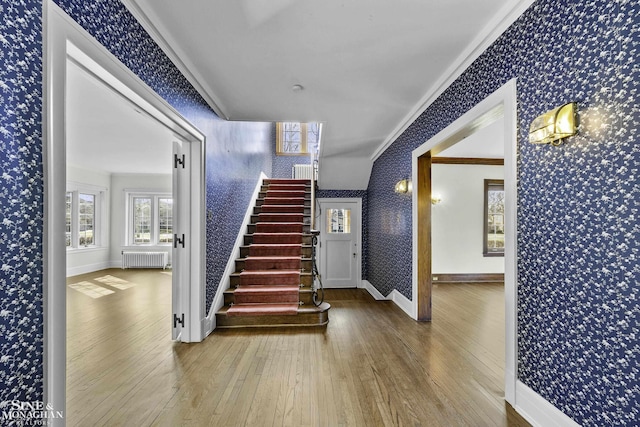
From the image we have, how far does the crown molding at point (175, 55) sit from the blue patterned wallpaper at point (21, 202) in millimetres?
841

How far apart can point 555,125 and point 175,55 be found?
2703mm

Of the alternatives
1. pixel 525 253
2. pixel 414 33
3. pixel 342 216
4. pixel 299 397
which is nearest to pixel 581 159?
pixel 525 253

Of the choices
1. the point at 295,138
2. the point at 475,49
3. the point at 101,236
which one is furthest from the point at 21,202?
the point at 295,138

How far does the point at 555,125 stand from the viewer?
1.64 meters

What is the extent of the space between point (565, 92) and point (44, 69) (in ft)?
8.10

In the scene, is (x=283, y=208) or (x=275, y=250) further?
(x=283, y=208)

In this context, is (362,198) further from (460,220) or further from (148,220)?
(148,220)

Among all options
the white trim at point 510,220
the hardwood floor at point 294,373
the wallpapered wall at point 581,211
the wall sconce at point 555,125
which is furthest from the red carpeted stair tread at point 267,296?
the wall sconce at point 555,125

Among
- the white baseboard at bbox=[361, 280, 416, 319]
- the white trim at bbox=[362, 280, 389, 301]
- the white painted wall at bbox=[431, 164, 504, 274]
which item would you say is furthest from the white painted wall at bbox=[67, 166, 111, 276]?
the white painted wall at bbox=[431, 164, 504, 274]

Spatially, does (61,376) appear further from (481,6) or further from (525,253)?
(481,6)

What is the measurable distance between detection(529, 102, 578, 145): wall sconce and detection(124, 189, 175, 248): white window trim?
8.93 metres

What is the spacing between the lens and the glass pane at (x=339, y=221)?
6.60 meters

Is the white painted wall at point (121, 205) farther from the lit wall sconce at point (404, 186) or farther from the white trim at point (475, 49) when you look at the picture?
the white trim at point (475, 49)

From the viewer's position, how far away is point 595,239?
150 centimetres
